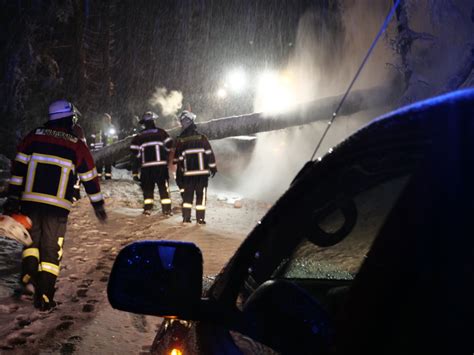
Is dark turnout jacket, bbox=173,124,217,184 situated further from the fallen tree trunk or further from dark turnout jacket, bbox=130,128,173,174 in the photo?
the fallen tree trunk

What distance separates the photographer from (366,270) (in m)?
0.85

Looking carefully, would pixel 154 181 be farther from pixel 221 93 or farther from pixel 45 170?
pixel 221 93

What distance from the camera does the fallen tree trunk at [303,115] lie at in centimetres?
873

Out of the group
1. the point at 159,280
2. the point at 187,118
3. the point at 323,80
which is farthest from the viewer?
the point at 323,80

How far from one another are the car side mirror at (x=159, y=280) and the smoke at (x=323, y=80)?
8.60 meters

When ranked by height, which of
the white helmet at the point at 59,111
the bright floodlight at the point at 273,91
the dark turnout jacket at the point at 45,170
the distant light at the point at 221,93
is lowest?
the dark turnout jacket at the point at 45,170

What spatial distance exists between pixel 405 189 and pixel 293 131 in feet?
56.7

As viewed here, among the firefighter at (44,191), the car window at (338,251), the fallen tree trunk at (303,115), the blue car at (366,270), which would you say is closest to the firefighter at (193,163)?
the fallen tree trunk at (303,115)

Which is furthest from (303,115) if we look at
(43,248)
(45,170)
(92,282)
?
(43,248)

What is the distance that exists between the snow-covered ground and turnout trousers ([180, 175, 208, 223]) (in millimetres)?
258

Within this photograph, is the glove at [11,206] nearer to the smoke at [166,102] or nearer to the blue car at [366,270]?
the blue car at [366,270]

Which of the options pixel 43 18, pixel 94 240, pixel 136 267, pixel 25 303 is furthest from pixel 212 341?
pixel 43 18

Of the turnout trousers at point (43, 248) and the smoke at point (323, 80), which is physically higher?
the smoke at point (323, 80)

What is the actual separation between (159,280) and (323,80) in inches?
677
